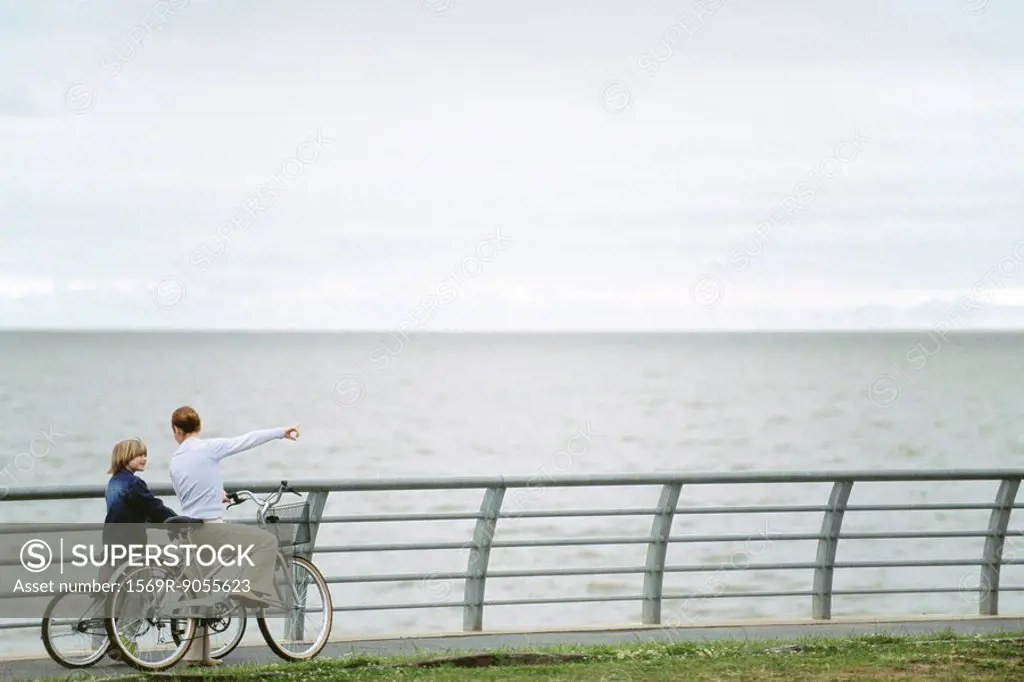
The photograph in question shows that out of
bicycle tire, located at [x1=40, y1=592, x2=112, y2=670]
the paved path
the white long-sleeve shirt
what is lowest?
the paved path

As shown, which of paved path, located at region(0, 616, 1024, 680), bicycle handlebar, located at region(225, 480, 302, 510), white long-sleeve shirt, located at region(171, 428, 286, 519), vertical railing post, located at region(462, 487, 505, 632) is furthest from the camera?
vertical railing post, located at region(462, 487, 505, 632)

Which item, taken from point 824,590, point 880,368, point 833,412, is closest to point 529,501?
point 824,590

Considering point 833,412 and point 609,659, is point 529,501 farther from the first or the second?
point 833,412

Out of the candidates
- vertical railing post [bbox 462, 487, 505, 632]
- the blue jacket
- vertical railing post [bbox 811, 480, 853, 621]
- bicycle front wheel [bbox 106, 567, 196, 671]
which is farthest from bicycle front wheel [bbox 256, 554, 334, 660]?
vertical railing post [bbox 811, 480, 853, 621]

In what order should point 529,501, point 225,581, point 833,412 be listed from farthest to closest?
point 833,412, point 529,501, point 225,581

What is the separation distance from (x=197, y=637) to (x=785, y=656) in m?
4.21

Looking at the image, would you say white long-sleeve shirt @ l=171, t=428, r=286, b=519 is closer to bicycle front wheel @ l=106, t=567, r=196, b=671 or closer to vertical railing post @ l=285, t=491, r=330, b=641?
bicycle front wheel @ l=106, t=567, r=196, b=671

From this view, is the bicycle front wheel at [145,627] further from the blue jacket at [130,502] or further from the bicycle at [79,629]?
the blue jacket at [130,502]

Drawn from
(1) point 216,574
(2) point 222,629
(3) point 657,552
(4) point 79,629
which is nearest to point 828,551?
(3) point 657,552

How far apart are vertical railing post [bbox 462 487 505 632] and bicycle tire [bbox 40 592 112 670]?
10.3 ft

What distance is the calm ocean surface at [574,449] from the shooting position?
26.7 metres

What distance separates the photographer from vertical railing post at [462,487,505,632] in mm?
11234

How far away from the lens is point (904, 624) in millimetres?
11641

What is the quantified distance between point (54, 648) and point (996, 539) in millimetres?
8528
